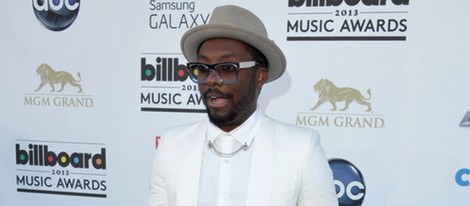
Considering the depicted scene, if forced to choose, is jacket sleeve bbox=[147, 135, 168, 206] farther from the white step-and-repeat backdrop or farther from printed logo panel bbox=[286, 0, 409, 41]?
printed logo panel bbox=[286, 0, 409, 41]

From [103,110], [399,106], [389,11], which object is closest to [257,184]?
[399,106]

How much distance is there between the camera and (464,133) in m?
1.42

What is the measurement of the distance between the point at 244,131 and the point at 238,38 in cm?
25

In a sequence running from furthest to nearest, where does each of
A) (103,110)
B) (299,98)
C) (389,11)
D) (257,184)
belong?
(103,110) < (299,98) < (389,11) < (257,184)

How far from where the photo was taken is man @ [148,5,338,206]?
87 centimetres

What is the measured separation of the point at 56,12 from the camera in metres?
1.68

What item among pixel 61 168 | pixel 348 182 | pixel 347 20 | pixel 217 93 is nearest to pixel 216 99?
pixel 217 93

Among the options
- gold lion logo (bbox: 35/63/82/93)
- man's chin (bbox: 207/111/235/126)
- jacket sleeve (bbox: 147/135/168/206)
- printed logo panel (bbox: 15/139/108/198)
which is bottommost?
printed logo panel (bbox: 15/139/108/198)

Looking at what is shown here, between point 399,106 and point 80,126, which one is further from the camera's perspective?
point 80,126

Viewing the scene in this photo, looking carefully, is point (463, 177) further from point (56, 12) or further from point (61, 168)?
point (56, 12)

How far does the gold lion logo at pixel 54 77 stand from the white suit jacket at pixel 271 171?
94cm

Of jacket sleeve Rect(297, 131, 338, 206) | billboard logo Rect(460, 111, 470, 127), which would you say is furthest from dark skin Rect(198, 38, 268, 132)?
billboard logo Rect(460, 111, 470, 127)

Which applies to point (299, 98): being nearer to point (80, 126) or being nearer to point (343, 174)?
point (343, 174)

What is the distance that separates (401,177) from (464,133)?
0.31 m
